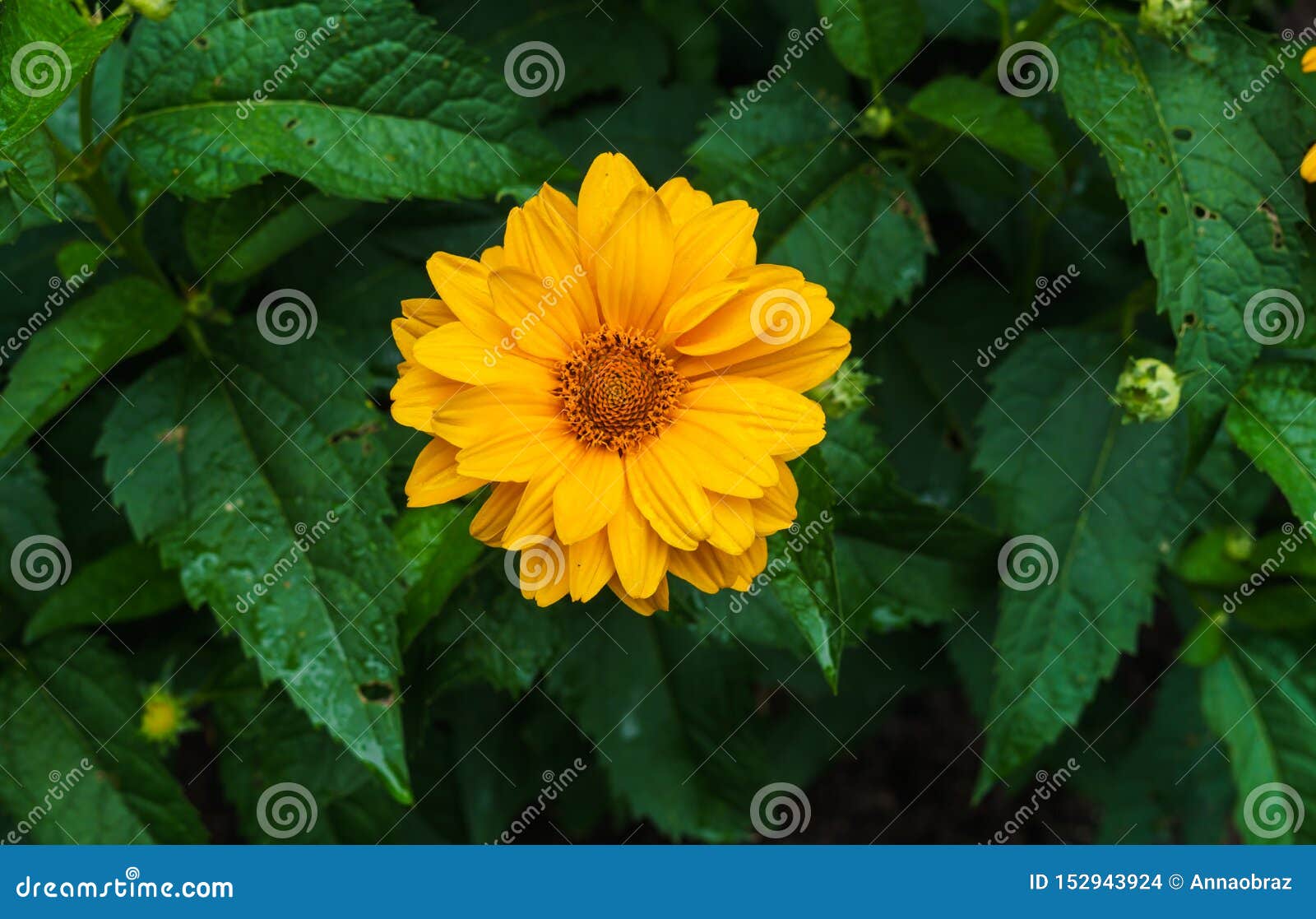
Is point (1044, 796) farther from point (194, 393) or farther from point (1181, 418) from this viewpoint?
point (194, 393)

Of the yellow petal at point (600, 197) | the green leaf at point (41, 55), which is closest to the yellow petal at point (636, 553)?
the yellow petal at point (600, 197)

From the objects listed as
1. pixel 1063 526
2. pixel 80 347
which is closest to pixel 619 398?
pixel 80 347

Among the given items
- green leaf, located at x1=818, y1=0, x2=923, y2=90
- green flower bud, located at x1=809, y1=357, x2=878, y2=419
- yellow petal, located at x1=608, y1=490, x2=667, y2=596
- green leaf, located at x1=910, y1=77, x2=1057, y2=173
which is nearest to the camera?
yellow petal, located at x1=608, y1=490, x2=667, y2=596

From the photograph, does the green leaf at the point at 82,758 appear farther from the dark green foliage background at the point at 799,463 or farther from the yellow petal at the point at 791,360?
the yellow petal at the point at 791,360

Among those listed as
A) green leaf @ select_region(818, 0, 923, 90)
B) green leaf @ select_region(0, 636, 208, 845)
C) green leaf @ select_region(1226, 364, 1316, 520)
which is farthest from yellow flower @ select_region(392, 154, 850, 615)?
green leaf @ select_region(0, 636, 208, 845)

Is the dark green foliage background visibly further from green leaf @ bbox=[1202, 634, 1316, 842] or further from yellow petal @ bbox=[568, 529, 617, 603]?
yellow petal @ bbox=[568, 529, 617, 603]

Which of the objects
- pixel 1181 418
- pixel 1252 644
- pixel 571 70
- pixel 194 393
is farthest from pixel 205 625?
pixel 1252 644
